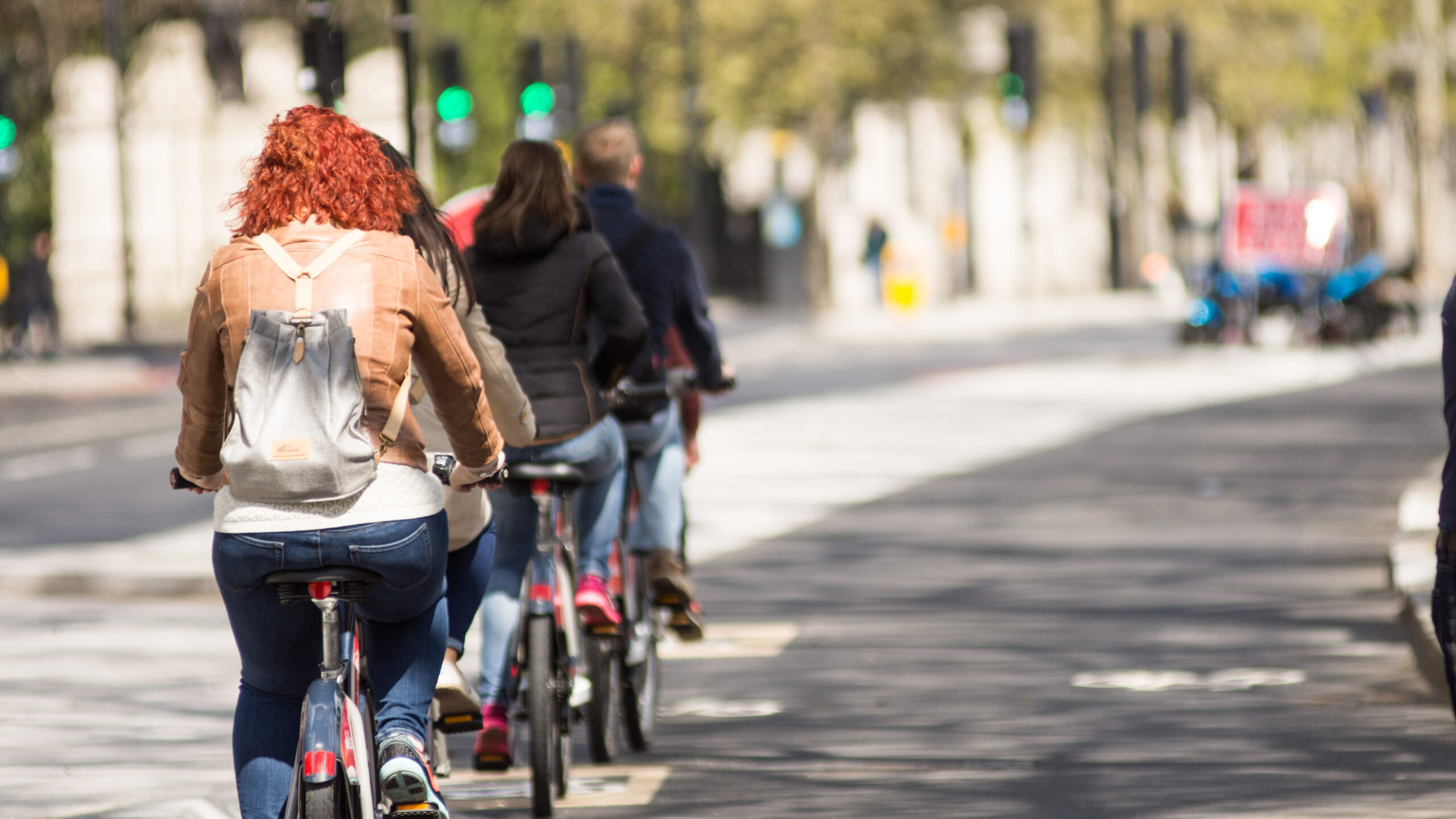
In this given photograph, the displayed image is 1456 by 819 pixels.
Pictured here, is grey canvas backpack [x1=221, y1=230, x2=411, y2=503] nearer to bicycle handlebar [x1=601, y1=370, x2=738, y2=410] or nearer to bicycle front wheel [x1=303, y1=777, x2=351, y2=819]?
bicycle front wheel [x1=303, y1=777, x2=351, y2=819]

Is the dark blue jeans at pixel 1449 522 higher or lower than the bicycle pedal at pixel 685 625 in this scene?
higher

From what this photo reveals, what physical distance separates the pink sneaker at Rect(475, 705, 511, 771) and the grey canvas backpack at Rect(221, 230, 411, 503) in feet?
7.63

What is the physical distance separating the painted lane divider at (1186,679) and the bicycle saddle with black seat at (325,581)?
14.5ft

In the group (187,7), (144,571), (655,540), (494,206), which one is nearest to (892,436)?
(144,571)

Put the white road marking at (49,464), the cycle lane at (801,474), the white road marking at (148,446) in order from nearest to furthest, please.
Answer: the cycle lane at (801,474) → the white road marking at (49,464) → the white road marking at (148,446)

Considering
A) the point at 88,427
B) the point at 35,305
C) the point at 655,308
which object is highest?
the point at 655,308

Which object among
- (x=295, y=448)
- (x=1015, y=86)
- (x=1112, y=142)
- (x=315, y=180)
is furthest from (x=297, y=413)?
(x=1112, y=142)

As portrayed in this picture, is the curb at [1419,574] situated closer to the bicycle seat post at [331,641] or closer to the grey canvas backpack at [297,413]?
the bicycle seat post at [331,641]

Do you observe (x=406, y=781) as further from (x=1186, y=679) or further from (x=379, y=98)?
(x=379, y=98)

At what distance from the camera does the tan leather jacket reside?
4219 mm

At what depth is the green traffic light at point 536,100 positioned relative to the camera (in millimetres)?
26219

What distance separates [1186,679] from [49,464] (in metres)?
12.8

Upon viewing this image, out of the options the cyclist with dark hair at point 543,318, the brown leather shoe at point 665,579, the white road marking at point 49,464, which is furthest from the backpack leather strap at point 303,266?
the white road marking at point 49,464

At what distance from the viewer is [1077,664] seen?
8680 mm
